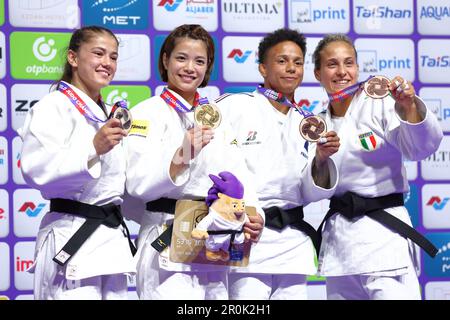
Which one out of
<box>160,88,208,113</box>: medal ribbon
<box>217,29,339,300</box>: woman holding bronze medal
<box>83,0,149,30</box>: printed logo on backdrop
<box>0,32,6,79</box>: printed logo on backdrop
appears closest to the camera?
<box>160,88,208,113</box>: medal ribbon

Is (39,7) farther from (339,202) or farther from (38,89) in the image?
(339,202)

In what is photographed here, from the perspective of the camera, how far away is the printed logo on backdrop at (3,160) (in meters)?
5.38

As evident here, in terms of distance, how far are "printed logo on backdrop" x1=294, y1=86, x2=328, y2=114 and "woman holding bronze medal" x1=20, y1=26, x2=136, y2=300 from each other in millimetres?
2117

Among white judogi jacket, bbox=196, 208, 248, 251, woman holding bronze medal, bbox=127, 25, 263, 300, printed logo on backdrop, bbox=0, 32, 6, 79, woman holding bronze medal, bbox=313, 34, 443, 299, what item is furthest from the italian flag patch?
printed logo on backdrop, bbox=0, 32, 6, 79

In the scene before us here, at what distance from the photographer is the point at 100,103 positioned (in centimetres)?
404

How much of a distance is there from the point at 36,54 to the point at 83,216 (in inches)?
76.7

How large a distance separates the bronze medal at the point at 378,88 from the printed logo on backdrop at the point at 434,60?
1.91 m

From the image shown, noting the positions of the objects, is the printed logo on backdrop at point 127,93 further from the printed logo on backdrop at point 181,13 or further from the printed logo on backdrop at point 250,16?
the printed logo on backdrop at point 250,16

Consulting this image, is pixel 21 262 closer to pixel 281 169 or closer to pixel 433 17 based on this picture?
pixel 281 169

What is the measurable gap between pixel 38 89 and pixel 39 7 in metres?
0.52

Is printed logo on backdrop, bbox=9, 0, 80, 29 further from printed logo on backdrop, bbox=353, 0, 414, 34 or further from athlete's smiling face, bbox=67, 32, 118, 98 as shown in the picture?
printed logo on backdrop, bbox=353, 0, 414, 34

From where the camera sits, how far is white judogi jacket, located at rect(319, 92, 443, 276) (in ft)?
14.0

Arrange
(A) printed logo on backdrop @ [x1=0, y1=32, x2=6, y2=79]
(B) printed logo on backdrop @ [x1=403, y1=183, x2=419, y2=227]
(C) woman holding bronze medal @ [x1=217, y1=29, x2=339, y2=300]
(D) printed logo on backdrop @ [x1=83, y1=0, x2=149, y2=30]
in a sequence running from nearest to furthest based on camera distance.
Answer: (C) woman holding bronze medal @ [x1=217, y1=29, x2=339, y2=300] < (A) printed logo on backdrop @ [x1=0, y1=32, x2=6, y2=79] < (D) printed logo on backdrop @ [x1=83, y1=0, x2=149, y2=30] < (B) printed logo on backdrop @ [x1=403, y1=183, x2=419, y2=227]
